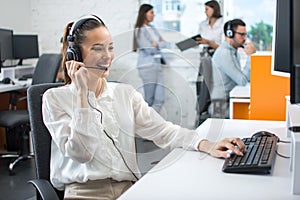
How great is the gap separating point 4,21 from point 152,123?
3483mm

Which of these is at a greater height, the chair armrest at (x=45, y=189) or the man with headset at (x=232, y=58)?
the man with headset at (x=232, y=58)

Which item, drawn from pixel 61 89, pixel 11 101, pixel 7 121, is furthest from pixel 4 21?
pixel 61 89

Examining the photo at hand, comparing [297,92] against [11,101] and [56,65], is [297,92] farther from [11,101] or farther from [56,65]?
[11,101]

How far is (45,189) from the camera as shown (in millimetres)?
1215

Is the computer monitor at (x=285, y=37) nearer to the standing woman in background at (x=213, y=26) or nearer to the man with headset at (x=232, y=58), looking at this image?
the man with headset at (x=232, y=58)

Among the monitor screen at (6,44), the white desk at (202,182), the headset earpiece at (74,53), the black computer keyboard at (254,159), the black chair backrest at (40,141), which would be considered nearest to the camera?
the white desk at (202,182)

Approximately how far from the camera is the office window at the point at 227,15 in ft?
14.0

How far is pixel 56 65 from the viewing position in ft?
11.0

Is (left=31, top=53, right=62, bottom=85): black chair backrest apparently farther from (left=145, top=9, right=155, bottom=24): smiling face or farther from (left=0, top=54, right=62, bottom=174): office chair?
(left=145, top=9, right=155, bottom=24): smiling face

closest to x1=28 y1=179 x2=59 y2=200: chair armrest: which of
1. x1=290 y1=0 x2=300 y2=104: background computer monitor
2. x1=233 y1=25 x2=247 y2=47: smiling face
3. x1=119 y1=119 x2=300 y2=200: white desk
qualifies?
x1=119 y1=119 x2=300 y2=200: white desk

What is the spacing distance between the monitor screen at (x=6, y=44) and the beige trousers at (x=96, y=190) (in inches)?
119

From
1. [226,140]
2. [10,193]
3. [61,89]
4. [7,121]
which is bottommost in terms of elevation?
[10,193]

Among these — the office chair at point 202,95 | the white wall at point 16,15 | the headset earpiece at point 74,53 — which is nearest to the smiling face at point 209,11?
the white wall at point 16,15

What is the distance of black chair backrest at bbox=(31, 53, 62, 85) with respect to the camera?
11.0 feet
